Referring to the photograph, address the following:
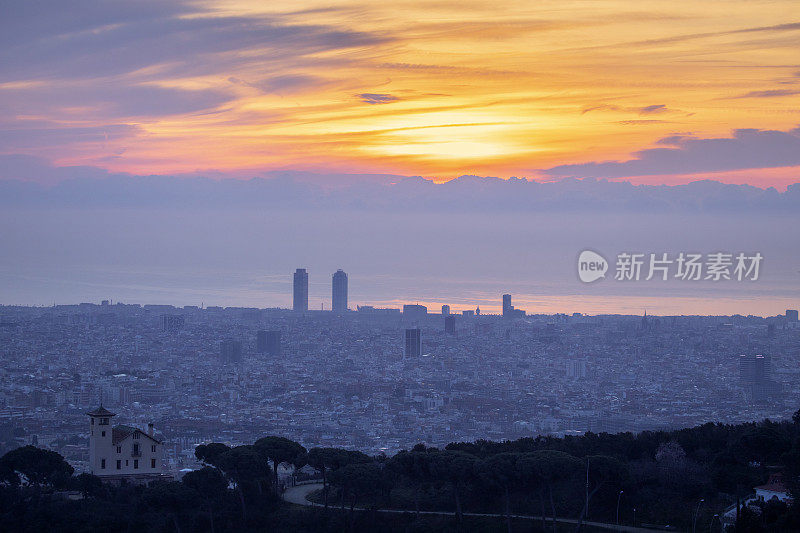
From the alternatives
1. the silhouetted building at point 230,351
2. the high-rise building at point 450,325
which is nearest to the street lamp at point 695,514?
the silhouetted building at point 230,351

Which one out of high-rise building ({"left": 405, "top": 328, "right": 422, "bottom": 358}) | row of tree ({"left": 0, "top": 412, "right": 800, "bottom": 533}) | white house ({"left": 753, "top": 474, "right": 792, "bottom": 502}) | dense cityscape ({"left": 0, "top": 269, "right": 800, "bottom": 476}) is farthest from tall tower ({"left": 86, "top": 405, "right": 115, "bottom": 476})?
high-rise building ({"left": 405, "top": 328, "right": 422, "bottom": 358})

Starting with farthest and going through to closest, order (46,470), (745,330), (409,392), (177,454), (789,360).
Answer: (745,330)
(789,360)
(409,392)
(177,454)
(46,470)

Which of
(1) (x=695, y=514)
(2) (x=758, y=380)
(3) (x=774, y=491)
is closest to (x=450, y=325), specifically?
(2) (x=758, y=380)

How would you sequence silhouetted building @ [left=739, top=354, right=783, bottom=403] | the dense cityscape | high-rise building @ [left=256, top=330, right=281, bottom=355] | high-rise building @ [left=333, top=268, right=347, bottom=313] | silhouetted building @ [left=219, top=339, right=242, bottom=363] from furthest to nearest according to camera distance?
high-rise building @ [left=333, top=268, right=347, bottom=313] → high-rise building @ [left=256, top=330, right=281, bottom=355] → silhouetted building @ [left=219, top=339, right=242, bottom=363] → silhouetted building @ [left=739, top=354, right=783, bottom=403] → the dense cityscape

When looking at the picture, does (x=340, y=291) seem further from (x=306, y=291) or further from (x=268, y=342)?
(x=268, y=342)

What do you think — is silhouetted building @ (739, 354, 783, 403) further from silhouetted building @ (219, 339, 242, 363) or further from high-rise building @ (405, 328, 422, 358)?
silhouetted building @ (219, 339, 242, 363)

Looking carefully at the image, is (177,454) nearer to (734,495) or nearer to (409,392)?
(734,495)

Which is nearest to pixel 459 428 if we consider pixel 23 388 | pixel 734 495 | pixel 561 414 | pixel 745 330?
pixel 561 414
